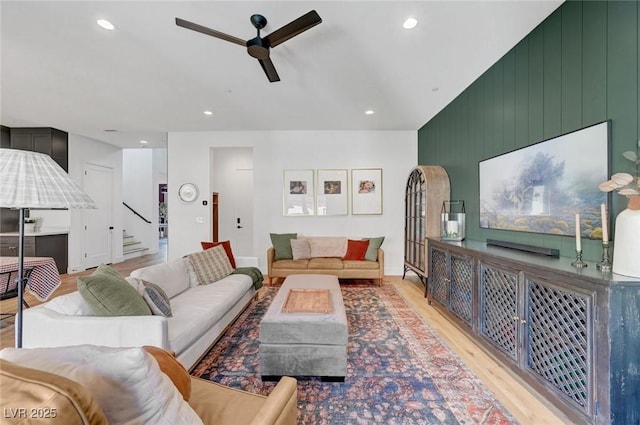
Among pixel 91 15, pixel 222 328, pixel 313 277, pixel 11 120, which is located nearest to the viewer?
pixel 91 15

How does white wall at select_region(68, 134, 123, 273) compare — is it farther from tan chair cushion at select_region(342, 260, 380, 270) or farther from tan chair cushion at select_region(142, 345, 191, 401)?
tan chair cushion at select_region(142, 345, 191, 401)

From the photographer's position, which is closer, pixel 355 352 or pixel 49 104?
pixel 355 352

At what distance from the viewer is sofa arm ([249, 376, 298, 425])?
3.15 feet

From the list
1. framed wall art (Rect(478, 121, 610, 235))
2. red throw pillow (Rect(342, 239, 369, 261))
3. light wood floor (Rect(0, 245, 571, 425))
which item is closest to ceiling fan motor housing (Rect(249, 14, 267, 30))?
framed wall art (Rect(478, 121, 610, 235))

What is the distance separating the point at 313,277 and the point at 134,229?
7238 millimetres

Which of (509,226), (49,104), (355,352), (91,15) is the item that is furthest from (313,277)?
(49,104)

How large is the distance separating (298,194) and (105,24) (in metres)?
3.55

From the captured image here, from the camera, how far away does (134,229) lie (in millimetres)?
8047

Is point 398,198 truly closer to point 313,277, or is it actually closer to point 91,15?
point 313,277

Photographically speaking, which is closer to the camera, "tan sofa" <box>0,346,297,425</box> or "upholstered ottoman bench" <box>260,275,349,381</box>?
"tan sofa" <box>0,346,297,425</box>

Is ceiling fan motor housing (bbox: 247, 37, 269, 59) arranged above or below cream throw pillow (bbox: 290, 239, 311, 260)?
above

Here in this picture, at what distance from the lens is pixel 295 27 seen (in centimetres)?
200

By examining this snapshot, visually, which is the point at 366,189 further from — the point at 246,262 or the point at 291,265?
the point at 246,262

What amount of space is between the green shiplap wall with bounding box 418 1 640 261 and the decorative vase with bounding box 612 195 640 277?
1.07ft
